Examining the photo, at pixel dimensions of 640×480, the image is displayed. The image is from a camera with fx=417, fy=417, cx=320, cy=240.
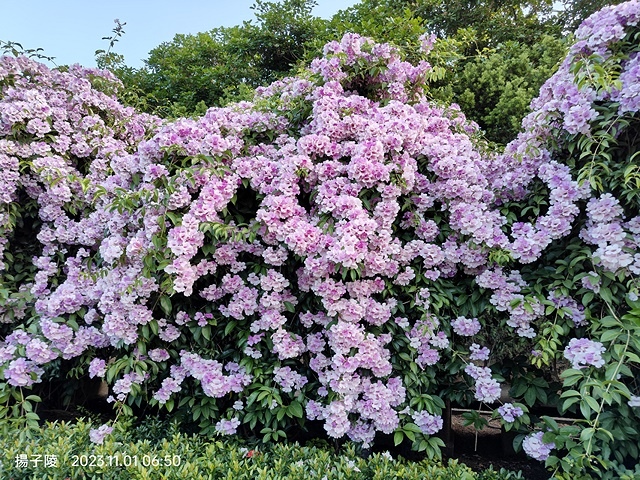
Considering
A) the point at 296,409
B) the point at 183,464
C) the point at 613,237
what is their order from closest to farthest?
1. the point at 183,464
2. the point at 613,237
3. the point at 296,409

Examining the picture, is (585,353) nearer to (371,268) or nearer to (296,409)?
(371,268)

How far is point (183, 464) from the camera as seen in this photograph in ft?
5.49

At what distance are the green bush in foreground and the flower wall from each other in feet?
0.76

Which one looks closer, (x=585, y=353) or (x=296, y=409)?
(x=585, y=353)

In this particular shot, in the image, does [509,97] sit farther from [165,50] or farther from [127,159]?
[165,50]

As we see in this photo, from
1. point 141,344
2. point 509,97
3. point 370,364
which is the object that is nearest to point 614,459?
point 370,364

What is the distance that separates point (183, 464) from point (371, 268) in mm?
1151

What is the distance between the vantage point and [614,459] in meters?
1.78

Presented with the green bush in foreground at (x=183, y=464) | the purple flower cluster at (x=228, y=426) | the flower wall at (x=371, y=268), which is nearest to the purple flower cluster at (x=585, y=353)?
the flower wall at (x=371, y=268)

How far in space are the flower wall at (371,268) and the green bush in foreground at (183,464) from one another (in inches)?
9.1

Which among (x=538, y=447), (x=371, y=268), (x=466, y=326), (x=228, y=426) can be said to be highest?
(x=371, y=268)

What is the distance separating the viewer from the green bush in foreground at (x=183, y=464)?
162 cm

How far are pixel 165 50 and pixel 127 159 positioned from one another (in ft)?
22.0
